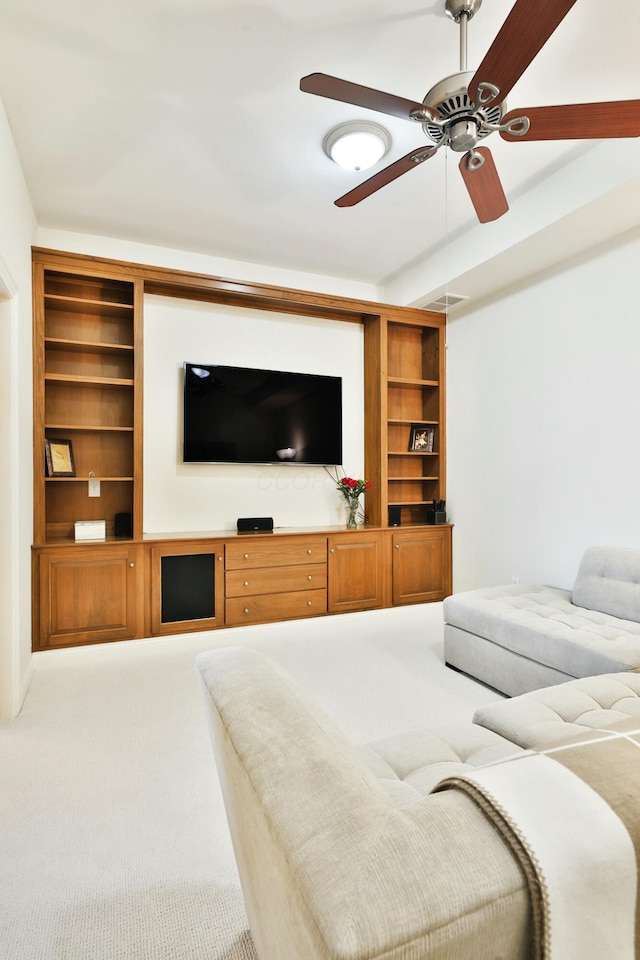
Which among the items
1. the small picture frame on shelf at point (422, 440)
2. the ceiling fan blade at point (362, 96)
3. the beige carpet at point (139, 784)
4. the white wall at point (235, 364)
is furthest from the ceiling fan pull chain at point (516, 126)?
the small picture frame on shelf at point (422, 440)

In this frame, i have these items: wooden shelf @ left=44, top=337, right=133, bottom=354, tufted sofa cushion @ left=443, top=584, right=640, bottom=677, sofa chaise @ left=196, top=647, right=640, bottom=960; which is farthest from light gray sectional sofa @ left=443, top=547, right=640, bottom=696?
wooden shelf @ left=44, top=337, right=133, bottom=354

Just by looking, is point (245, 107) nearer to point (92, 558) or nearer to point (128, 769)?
point (92, 558)

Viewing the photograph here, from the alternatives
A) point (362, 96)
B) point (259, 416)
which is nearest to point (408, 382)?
point (259, 416)

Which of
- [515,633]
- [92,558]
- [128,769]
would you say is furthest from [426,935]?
[92,558]

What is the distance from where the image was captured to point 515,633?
8.78 feet

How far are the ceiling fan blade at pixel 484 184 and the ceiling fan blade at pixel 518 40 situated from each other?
0.42 metres

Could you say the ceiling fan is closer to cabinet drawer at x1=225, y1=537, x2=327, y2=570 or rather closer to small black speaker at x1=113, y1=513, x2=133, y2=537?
cabinet drawer at x1=225, y1=537, x2=327, y2=570

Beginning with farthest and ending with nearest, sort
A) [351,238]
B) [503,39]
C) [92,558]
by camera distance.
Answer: [351,238] < [92,558] < [503,39]

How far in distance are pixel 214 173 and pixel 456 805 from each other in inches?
131

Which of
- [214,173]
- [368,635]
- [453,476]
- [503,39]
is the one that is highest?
[214,173]

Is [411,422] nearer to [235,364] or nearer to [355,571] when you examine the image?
[355,571]

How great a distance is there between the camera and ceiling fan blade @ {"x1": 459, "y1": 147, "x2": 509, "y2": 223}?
2.13 metres

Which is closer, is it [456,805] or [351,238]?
[456,805]

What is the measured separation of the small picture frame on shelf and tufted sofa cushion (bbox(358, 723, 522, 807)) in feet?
11.5
